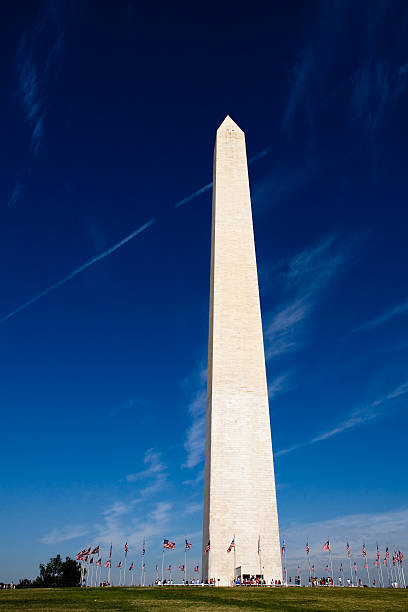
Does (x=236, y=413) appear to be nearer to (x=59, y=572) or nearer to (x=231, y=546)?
(x=231, y=546)

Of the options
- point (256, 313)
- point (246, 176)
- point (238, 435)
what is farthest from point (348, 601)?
point (246, 176)

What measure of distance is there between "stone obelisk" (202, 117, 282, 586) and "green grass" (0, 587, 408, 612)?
9.89 metres

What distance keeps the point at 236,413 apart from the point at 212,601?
18.1 meters

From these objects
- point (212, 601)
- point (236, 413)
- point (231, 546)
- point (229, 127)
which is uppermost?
point (229, 127)

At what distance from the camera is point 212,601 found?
20984mm

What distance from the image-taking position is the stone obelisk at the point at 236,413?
116 feet

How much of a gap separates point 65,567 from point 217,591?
39.4 metres

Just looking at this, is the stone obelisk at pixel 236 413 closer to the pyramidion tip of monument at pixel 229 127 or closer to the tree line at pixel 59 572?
the pyramidion tip of monument at pixel 229 127

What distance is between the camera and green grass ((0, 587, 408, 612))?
60.3ft

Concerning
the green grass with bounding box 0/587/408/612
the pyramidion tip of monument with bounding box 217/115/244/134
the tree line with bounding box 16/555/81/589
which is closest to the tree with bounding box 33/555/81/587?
the tree line with bounding box 16/555/81/589

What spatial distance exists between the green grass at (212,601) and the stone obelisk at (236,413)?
9.89 metres

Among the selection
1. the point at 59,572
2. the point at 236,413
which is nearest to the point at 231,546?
the point at 236,413

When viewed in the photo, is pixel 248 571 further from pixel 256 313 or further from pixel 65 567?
pixel 65 567

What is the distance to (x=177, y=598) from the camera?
2222 centimetres
